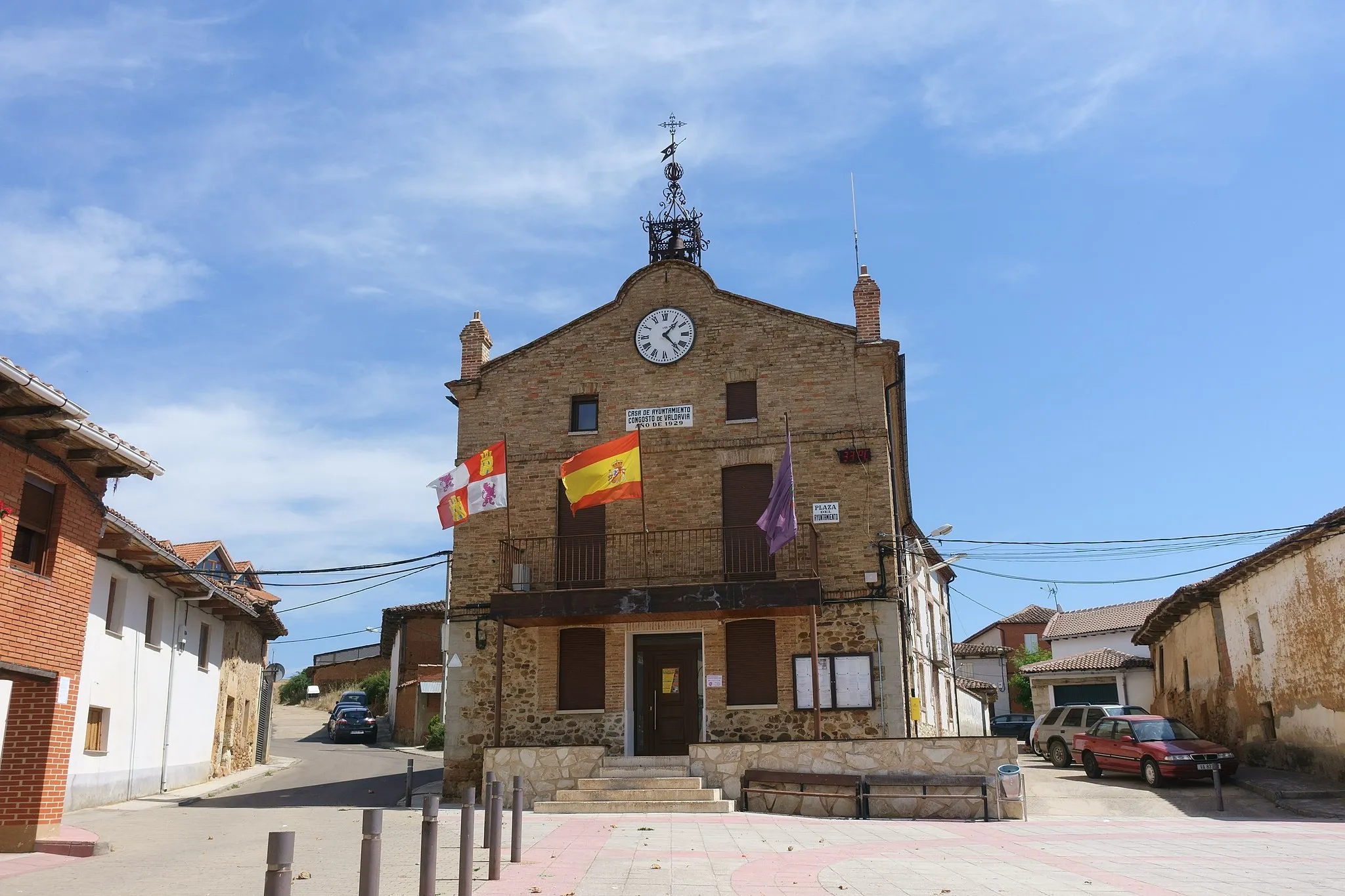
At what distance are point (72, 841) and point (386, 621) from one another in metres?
31.8

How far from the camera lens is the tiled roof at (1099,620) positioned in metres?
46.6

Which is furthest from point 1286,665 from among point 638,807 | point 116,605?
point 116,605

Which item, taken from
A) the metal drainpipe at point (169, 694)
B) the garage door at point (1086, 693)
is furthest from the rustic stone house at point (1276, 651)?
the metal drainpipe at point (169, 694)

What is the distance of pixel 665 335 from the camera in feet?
67.9

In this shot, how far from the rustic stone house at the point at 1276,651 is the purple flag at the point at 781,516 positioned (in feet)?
27.6

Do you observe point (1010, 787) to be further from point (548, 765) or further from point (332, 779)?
point (332, 779)

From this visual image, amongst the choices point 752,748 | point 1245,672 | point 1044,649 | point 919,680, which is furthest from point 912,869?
point 1044,649

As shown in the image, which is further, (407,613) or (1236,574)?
(407,613)

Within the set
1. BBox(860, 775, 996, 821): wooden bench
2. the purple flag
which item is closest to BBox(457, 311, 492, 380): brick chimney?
the purple flag

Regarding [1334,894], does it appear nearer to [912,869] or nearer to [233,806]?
[912,869]

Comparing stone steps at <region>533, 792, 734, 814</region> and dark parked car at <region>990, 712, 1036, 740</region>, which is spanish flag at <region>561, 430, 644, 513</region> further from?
dark parked car at <region>990, 712, 1036, 740</region>

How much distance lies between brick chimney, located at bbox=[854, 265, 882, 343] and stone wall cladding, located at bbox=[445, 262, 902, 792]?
0.30m

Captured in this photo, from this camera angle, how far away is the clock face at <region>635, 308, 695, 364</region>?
20562 millimetres

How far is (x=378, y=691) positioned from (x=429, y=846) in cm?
4014
